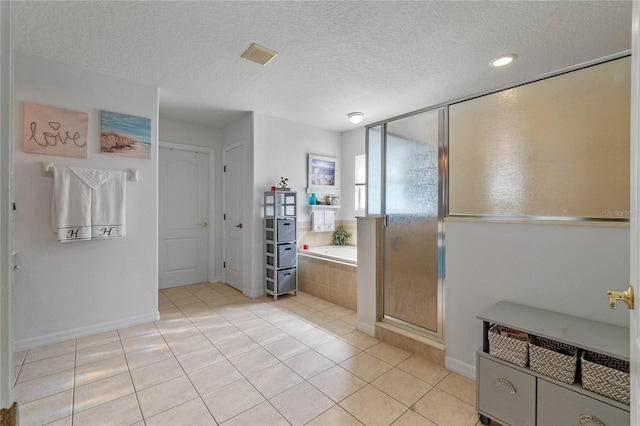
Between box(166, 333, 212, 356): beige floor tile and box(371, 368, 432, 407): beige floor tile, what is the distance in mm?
1569

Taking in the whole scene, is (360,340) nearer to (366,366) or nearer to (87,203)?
(366,366)

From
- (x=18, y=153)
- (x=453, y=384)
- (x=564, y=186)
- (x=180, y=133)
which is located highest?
(x=180, y=133)

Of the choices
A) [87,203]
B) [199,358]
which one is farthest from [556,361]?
[87,203]

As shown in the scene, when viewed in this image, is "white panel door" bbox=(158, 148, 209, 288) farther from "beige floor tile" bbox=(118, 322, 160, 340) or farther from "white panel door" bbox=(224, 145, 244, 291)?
"beige floor tile" bbox=(118, 322, 160, 340)

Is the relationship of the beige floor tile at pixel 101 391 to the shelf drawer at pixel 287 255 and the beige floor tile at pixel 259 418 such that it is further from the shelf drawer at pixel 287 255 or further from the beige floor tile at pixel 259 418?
the shelf drawer at pixel 287 255

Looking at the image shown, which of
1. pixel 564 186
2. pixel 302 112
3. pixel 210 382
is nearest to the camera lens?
pixel 564 186

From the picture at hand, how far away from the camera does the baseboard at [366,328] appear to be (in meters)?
2.78

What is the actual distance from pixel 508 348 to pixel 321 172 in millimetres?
3566

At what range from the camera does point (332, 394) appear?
6.22 feet

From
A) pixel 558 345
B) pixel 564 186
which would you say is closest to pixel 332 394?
pixel 558 345

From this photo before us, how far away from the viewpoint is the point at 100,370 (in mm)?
2141

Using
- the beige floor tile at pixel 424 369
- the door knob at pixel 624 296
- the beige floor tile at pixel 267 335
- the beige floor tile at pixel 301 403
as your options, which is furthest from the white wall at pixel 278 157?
the door knob at pixel 624 296

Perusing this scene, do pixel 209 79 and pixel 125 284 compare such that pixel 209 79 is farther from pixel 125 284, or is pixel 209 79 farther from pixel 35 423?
pixel 35 423

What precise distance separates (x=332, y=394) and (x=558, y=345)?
1405 millimetres
